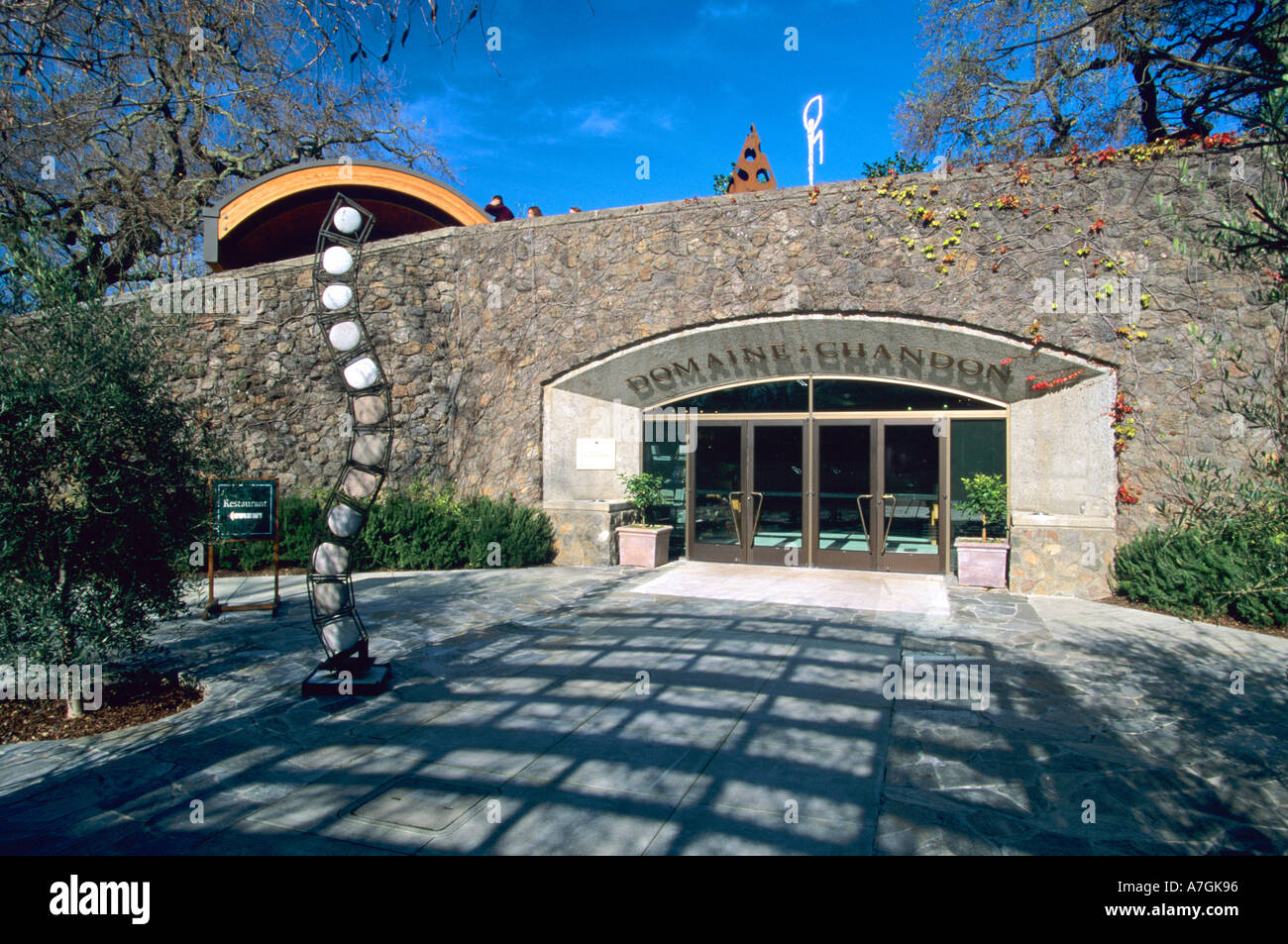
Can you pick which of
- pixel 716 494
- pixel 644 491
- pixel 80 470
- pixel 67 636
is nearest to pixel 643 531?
pixel 644 491

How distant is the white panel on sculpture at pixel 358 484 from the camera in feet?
18.8

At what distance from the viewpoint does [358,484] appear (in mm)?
5738

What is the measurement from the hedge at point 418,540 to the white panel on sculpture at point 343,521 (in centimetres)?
618

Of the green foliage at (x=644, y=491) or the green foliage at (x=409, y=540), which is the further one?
the green foliage at (x=644, y=491)

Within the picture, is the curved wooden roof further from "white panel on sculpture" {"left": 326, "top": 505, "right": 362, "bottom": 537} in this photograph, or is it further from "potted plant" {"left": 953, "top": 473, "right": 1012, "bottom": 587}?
"potted plant" {"left": 953, "top": 473, "right": 1012, "bottom": 587}

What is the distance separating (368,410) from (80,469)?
188 centimetres

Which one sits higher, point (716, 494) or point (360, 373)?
point (360, 373)

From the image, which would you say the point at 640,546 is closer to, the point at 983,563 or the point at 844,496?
the point at 844,496

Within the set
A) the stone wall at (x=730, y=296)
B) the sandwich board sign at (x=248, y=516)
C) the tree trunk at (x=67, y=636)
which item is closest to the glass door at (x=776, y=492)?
the stone wall at (x=730, y=296)

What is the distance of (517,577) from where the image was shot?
11141 mm

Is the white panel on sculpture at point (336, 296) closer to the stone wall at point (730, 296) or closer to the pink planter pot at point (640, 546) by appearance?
the stone wall at point (730, 296)

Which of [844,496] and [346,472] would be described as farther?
[844,496]

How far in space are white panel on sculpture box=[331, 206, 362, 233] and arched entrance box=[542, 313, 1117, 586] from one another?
6.62 m
